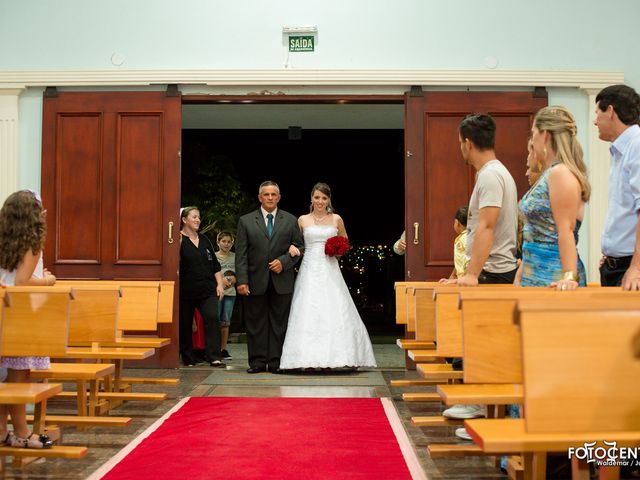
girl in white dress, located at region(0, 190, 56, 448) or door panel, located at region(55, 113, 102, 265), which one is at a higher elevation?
door panel, located at region(55, 113, 102, 265)

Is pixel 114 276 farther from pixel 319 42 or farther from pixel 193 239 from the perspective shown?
pixel 319 42

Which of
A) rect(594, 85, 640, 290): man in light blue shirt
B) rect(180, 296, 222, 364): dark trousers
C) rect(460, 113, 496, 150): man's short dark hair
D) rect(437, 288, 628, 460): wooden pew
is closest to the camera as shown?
rect(437, 288, 628, 460): wooden pew

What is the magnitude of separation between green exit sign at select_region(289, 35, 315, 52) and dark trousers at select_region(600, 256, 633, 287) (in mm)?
4483

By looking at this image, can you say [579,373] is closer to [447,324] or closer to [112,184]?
[447,324]

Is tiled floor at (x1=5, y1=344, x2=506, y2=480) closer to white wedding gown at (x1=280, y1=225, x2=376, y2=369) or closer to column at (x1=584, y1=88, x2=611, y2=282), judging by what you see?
white wedding gown at (x1=280, y1=225, x2=376, y2=369)

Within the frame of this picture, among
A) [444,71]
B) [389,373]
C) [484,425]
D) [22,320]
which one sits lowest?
[389,373]

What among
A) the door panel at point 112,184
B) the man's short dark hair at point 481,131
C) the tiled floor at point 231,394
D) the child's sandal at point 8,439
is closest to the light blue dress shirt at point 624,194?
the man's short dark hair at point 481,131

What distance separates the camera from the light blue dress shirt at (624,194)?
335cm

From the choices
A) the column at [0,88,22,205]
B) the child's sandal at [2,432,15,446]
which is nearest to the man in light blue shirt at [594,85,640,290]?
the child's sandal at [2,432,15,446]

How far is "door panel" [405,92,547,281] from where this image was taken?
7.30m

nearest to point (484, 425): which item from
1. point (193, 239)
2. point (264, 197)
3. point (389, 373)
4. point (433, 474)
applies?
point (433, 474)

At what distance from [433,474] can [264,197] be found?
4.24 metres

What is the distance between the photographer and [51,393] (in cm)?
338

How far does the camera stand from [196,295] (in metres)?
7.81
